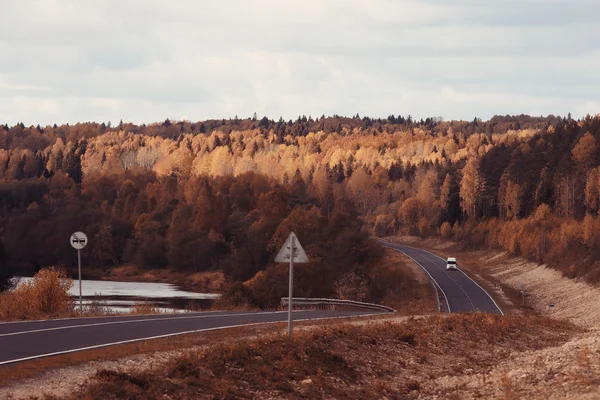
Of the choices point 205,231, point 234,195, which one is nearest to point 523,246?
point 205,231

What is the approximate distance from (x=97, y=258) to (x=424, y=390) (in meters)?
109

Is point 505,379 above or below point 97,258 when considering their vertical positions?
above

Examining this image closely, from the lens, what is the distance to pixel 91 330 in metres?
22.3

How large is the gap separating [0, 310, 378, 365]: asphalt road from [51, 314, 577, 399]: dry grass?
10.5 feet

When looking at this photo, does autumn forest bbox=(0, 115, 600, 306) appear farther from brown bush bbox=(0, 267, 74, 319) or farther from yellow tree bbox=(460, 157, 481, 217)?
brown bush bbox=(0, 267, 74, 319)

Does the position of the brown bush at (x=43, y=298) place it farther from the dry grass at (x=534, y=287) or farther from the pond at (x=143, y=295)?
the pond at (x=143, y=295)

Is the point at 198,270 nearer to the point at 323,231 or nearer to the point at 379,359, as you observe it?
the point at 323,231

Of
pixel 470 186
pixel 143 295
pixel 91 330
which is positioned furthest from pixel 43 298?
pixel 470 186

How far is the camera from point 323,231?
81.2m

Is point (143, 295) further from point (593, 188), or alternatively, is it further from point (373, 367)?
point (373, 367)

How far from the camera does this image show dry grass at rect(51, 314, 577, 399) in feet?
49.6

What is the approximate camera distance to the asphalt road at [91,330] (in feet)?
59.7

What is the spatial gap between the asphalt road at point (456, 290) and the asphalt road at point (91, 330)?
28071 millimetres

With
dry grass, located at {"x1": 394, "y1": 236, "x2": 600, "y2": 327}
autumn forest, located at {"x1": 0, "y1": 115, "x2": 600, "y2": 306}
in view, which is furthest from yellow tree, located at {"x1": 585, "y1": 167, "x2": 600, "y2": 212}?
dry grass, located at {"x1": 394, "y1": 236, "x2": 600, "y2": 327}
